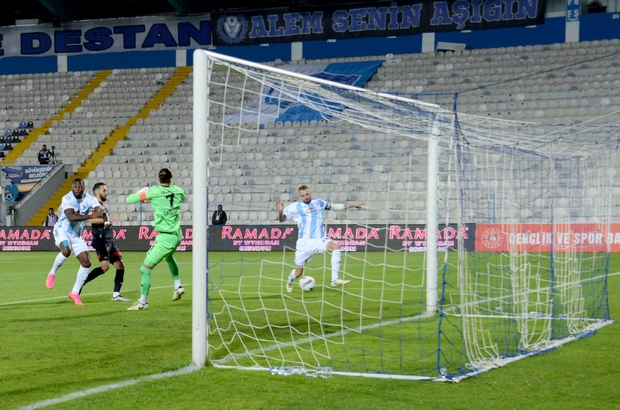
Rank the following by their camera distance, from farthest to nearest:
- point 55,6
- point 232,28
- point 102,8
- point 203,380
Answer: point 102,8 < point 55,6 < point 232,28 < point 203,380

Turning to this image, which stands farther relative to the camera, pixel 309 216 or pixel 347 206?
pixel 309 216

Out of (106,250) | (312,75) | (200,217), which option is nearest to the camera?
(200,217)

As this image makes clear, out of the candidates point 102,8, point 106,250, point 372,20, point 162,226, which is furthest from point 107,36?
point 162,226

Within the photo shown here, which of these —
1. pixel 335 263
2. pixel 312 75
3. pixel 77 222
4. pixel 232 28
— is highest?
pixel 232 28

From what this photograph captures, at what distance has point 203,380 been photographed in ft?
20.7

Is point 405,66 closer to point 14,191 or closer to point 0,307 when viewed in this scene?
point 14,191

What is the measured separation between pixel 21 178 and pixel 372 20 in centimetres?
1608

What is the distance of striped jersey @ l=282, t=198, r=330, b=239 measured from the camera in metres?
13.9

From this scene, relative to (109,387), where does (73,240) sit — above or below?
above

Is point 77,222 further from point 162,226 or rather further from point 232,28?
point 232,28

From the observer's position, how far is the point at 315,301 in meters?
12.2

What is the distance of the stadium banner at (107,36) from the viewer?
130ft

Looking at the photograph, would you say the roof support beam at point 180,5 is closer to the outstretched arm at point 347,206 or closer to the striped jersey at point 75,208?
the outstretched arm at point 347,206

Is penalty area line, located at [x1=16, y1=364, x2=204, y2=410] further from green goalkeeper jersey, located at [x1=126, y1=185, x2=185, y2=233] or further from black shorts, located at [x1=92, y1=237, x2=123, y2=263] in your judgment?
black shorts, located at [x1=92, y1=237, x2=123, y2=263]
